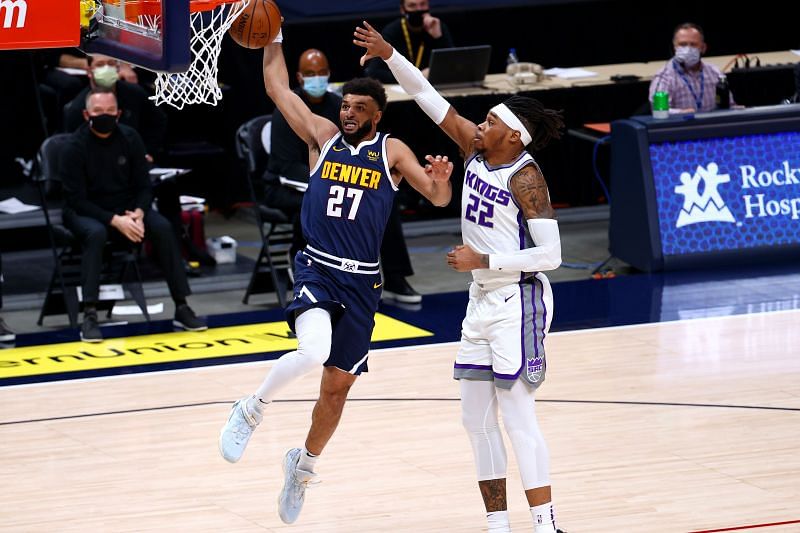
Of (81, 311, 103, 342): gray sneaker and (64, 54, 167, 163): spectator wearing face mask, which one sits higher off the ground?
(64, 54, 167, 163): spectator wearing face mask

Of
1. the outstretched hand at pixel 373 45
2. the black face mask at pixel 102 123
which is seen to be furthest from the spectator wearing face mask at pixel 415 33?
the outstretched hand at pixel 373 45

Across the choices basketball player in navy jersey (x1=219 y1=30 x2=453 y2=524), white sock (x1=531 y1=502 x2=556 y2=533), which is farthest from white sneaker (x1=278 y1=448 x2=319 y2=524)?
white sock (x1=531 y1=502 x2=556 y2=533)

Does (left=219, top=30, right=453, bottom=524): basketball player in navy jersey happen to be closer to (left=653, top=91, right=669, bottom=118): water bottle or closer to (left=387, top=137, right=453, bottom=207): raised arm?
(left=387, top=137, right=453, bottom=207): raised arm

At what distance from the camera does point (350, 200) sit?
6699mm

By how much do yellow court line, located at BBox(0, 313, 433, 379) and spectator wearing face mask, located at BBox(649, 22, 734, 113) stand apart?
3511 millimetres

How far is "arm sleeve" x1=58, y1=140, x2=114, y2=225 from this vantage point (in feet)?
34.1

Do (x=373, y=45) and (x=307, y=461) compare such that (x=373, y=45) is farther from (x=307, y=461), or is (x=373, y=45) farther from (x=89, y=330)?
(x=89, y=330)

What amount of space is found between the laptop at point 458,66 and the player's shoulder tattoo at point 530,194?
743 centimetres

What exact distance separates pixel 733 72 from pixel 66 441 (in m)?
8.14

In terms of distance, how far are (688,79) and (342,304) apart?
6.68 metres

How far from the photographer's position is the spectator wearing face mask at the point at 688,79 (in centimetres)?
1248

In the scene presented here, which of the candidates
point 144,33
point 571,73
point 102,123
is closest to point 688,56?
point 571,73

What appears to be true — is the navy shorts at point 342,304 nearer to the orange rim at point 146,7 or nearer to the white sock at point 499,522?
the white sock at point 499,522

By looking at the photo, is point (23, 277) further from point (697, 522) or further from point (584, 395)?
point (697, 522)
